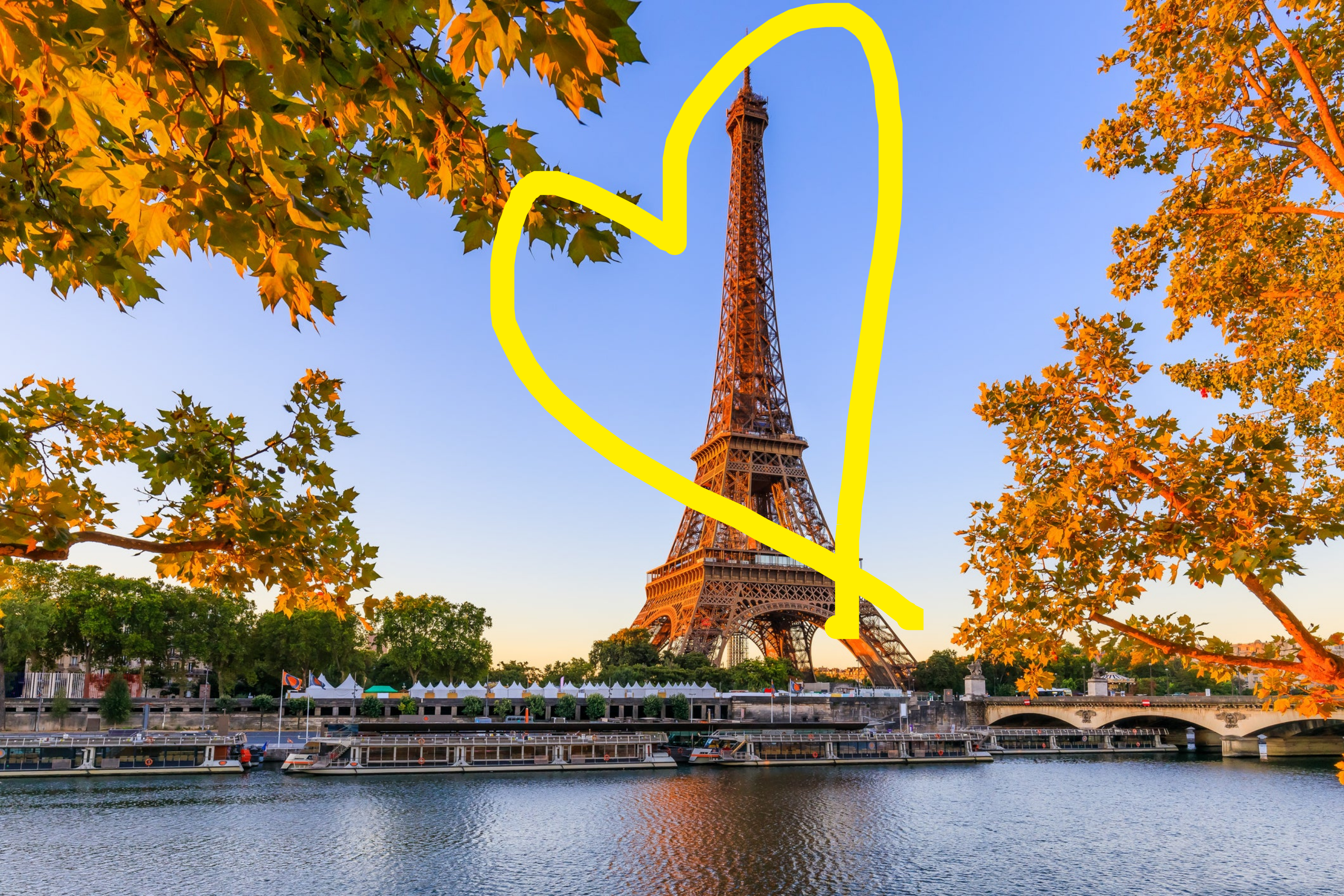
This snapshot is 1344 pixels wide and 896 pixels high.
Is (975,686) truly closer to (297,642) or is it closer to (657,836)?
(657,836)

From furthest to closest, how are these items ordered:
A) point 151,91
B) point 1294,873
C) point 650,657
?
point 650,657 < point 1294,873 < point 151,91

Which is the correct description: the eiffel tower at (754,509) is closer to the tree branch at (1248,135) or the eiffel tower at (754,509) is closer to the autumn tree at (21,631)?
the autumn tree at (21,631)

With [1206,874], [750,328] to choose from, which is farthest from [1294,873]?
[750,328]

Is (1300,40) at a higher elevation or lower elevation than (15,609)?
higher

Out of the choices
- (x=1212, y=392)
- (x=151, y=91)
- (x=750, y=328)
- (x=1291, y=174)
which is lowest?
(x=151, y=91)

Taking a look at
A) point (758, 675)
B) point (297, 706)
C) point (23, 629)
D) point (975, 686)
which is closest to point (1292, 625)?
point (297, 706)

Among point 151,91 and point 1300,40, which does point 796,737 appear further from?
point 151,91
